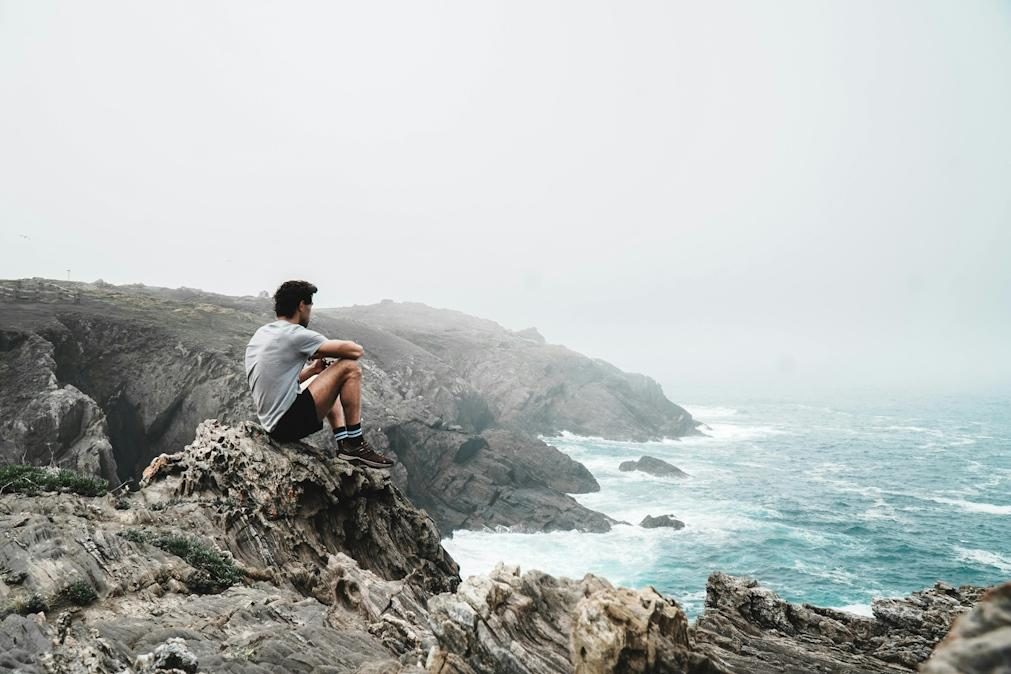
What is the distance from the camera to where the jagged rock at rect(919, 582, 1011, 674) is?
1623 mm

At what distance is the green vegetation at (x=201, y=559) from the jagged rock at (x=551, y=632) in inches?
130

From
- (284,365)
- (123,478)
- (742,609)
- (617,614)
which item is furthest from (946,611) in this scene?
(123,478)

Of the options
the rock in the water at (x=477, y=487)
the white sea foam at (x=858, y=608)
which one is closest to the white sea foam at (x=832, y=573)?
the white sea foam at (x=858, y=608)

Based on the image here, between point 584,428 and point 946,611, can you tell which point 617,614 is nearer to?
point 946,611

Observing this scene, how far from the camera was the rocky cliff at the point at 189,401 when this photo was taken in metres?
31.0

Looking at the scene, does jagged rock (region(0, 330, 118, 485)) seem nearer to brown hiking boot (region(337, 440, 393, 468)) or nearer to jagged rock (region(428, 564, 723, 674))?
brown hiking boot (region(337, 440, 393, 468))

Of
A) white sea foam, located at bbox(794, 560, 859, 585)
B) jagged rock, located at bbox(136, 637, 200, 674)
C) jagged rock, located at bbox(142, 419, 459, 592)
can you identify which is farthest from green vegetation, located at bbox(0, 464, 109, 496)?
white sea foam, located at bbox(794, 560, 859, 585)

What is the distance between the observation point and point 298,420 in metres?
9.00

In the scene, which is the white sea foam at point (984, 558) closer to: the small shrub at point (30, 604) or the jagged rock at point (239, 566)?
the jagged rock at point (239, 566)

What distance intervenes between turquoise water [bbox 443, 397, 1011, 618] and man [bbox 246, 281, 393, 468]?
92.3ft

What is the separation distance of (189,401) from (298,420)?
1445 inches

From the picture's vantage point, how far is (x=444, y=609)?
20.3 feet

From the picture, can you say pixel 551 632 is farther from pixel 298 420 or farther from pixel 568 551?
pixel 568 551

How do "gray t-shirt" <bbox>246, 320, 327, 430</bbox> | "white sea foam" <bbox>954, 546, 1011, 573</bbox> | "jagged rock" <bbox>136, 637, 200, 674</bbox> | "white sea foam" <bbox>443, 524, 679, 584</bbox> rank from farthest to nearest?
"white sea foam" <bbox>954, 546, 1011, 573</bbox> → "white sea foam" <bbox>443, 524, 679, 584</bbox> → "gray t-shirt" <bbox>246, 320, 327, 430</bbox> → "jagged rock" <bbox>136, 637, 200, 674</bbox>
